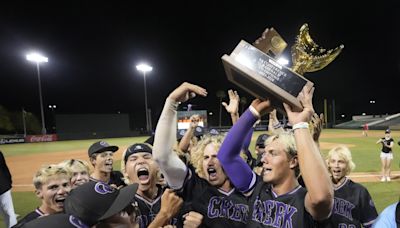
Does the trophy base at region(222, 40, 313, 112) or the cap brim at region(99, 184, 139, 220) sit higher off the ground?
the trophy base at region(222, 40, 313, 112)

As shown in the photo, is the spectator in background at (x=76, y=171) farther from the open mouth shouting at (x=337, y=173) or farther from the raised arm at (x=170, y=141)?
the open mouth shouting at (x=337, y=173)

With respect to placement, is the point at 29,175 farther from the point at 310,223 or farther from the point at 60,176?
the point at 310,223

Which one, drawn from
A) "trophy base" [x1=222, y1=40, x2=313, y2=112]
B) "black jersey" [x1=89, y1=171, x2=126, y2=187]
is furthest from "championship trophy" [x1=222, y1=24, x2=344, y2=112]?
"black jersey" [x1=89, y1=171, x2=126, y2=187]

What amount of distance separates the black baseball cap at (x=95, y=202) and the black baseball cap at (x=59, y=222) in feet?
0.10

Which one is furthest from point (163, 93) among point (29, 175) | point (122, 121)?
point (29, 175)

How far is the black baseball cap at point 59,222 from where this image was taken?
1.59m

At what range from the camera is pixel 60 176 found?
3.38m

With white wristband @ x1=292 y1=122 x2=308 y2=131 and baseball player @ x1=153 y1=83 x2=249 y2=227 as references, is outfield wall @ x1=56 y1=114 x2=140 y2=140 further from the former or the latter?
white wristband @ x1=292 y1=122 x2=308 y2=131

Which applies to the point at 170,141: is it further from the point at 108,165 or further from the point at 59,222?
the point at 108,165

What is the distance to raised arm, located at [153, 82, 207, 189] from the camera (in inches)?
87.6

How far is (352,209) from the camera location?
3137mm

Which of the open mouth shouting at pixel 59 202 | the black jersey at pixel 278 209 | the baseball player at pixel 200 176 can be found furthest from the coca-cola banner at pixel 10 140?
the black jersey at pixel 278 209

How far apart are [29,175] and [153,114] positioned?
2401 inches

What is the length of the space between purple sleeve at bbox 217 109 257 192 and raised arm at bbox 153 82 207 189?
1.19 feet
